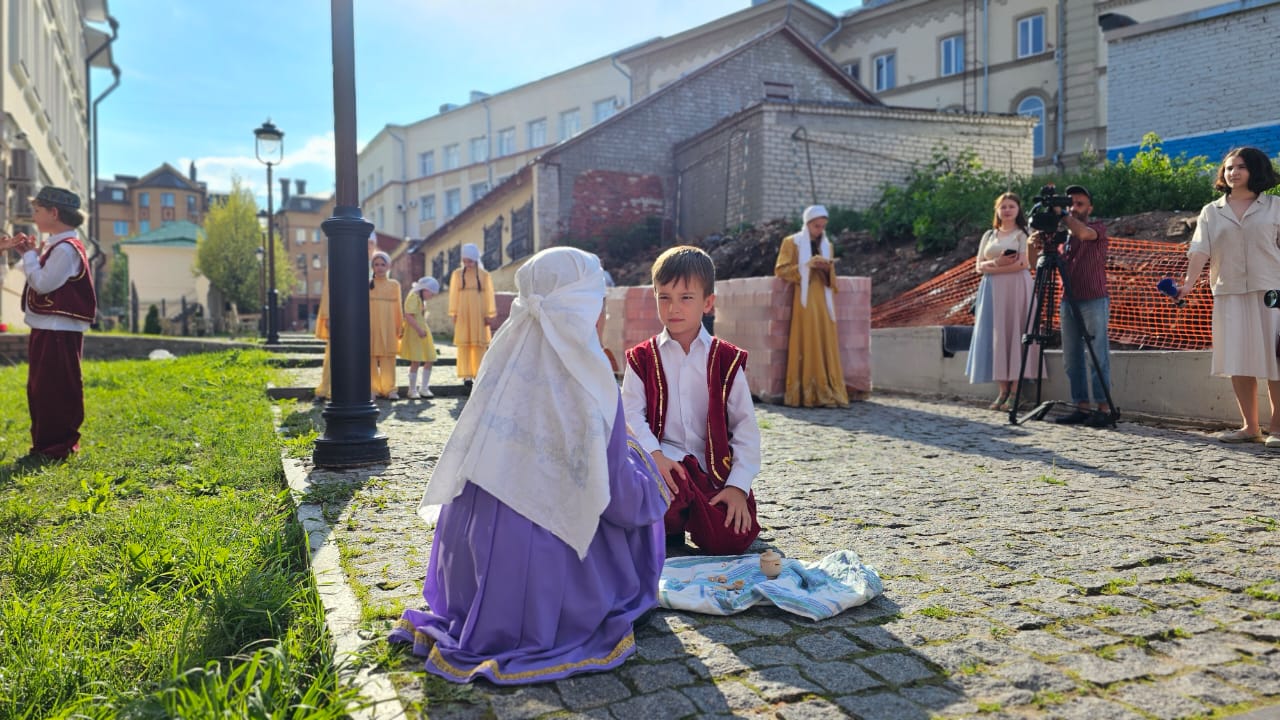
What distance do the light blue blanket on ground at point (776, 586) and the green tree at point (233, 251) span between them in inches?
1757

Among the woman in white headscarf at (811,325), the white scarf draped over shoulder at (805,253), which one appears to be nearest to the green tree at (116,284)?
the woman in white headscarf at (811,325)

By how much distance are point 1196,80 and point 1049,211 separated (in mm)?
16753

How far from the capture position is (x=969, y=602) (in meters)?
2.84

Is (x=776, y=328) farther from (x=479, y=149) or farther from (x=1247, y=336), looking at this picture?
(x=479, y=149)

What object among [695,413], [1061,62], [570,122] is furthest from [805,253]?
[570,122]

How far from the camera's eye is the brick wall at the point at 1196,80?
18734mm

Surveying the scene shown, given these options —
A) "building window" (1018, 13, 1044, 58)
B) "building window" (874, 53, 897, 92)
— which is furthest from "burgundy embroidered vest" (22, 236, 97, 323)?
"building window" (874, 53, 897, 92)

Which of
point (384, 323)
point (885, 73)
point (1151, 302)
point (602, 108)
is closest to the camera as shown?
point (1151, 302)

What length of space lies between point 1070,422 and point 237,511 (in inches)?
250

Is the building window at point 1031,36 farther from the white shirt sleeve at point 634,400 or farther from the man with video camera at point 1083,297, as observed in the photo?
the white shirt sleeve at point 634,400

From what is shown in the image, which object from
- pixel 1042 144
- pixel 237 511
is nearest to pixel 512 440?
pixel 237 511

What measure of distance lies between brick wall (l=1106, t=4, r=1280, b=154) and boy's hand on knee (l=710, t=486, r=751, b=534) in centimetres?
2097

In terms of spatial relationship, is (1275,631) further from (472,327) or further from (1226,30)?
(1226,30)

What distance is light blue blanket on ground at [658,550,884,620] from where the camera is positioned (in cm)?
277
